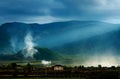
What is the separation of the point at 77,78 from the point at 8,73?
1822cm

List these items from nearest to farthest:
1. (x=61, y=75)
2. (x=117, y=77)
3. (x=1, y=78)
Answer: (x=117, y=77), (x=1, y=78), (x=61, y=75)

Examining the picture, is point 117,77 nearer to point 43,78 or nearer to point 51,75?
point 43,78

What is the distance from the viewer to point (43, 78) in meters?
69.3

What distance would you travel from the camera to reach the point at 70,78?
70688 millimetres

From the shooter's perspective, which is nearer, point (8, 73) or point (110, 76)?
point (110, 76)

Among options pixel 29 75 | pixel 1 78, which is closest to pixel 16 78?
pixel 1 78

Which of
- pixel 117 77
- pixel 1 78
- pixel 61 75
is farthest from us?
pixel 61 75

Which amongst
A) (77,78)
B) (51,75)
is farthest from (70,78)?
(51,75)

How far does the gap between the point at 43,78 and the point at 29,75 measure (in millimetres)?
8224

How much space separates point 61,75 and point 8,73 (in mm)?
12245

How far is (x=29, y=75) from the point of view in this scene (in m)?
76.8

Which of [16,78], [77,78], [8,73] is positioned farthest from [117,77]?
[8,73]

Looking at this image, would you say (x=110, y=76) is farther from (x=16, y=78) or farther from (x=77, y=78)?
(x=16, y=78)

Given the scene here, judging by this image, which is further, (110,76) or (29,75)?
(29,75)
